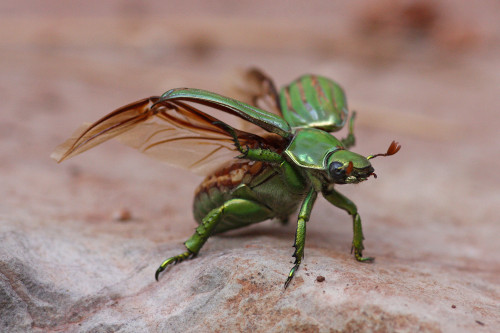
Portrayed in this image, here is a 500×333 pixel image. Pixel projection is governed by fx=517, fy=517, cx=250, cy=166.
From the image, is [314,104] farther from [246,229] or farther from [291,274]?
[291,274]

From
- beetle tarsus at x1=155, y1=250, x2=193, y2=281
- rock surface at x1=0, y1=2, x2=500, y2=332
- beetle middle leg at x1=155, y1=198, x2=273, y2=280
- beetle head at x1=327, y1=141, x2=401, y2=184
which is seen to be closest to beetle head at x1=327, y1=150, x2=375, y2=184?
beetle head at x1=327, y1=141, x2=401, y2=184

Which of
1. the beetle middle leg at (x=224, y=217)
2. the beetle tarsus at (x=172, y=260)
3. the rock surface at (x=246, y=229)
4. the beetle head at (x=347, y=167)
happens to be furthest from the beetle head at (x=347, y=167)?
the beetle tarsus at (x=172, y=260)

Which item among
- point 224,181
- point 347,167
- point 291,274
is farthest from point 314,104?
point 291,274

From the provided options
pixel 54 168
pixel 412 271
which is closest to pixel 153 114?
pixel 412 271

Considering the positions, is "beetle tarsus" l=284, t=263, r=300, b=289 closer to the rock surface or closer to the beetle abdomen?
the rock surface

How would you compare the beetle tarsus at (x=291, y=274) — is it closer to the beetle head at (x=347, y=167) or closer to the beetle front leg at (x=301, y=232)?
the beetle front leg at (x=301, y=232)

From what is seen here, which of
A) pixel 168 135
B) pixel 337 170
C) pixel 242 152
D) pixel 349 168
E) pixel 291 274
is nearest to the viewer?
pixel 291 274
